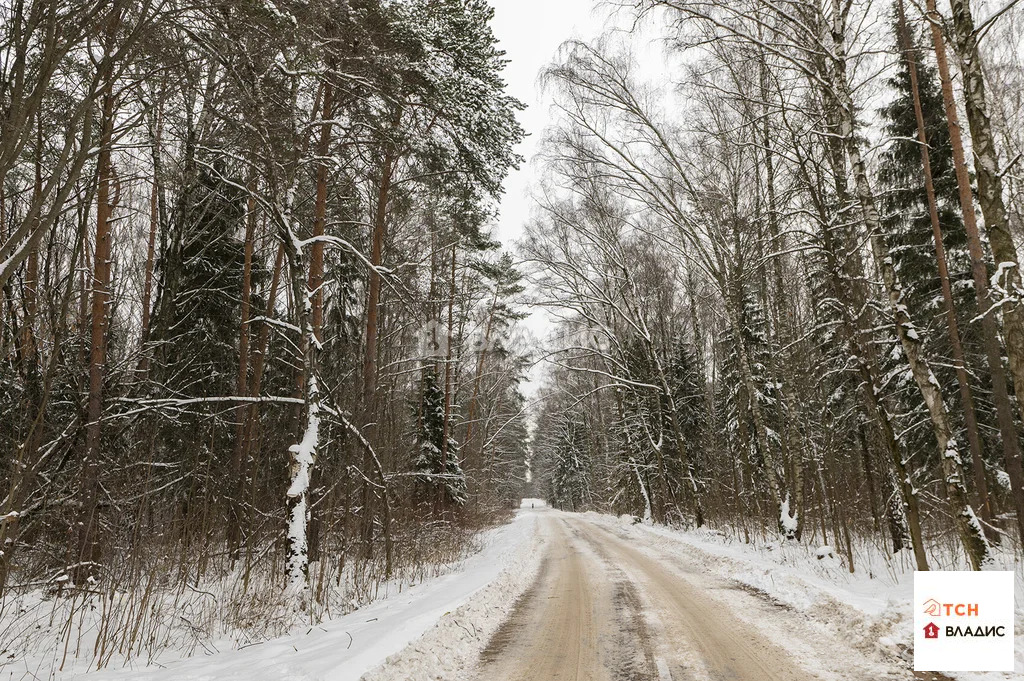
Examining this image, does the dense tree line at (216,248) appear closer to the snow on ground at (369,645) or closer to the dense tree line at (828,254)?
the snow on ground at (369,645)

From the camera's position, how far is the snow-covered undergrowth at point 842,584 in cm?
453

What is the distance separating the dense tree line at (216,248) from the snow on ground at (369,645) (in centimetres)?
112

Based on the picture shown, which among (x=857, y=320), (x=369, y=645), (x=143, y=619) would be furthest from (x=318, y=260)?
(x=857, y=320)

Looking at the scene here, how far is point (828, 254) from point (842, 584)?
4.71m

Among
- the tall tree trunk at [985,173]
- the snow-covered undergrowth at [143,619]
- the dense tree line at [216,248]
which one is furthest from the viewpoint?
the tall tree trunk at [985,173]

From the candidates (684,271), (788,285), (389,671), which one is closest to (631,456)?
(684,271)

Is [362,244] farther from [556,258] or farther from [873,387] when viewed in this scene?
[873,387]

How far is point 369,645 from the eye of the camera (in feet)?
14.7

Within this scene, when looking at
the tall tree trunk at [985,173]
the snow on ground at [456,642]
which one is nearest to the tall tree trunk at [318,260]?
the snow on ground at [456,642]

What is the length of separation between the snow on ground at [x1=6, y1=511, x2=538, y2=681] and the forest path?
1.18 ft

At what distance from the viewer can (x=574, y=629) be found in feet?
18.4

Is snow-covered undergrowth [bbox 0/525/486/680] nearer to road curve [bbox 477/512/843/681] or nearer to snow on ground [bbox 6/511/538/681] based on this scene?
snow on ground [bbox 6/511/538/681]

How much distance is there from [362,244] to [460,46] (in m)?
4.78

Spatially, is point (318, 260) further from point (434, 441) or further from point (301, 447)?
point (434, 441)
